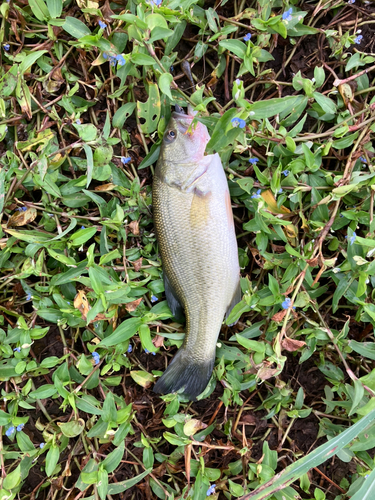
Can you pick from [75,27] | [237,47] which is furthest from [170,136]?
[75,27]

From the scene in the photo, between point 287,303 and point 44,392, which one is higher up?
point 287,303

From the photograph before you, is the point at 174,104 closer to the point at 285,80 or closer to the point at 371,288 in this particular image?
the point at 285,80

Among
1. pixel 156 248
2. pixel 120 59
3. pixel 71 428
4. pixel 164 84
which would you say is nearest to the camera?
pixel 164 84

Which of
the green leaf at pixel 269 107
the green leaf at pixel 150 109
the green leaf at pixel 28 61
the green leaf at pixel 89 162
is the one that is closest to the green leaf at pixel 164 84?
the green leaf at pixel 150 109

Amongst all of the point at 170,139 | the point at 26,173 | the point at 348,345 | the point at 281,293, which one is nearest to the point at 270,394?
the point at 348,345

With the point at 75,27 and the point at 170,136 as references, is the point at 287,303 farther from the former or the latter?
the point at 75,27

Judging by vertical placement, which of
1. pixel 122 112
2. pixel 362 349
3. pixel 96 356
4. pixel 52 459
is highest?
pixel 122 112

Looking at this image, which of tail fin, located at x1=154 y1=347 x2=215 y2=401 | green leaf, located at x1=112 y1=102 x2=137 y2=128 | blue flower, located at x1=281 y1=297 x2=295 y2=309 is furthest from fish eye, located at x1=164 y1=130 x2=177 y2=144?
tail fin, located at x1=154 y1=347 x2=215 y2=401
